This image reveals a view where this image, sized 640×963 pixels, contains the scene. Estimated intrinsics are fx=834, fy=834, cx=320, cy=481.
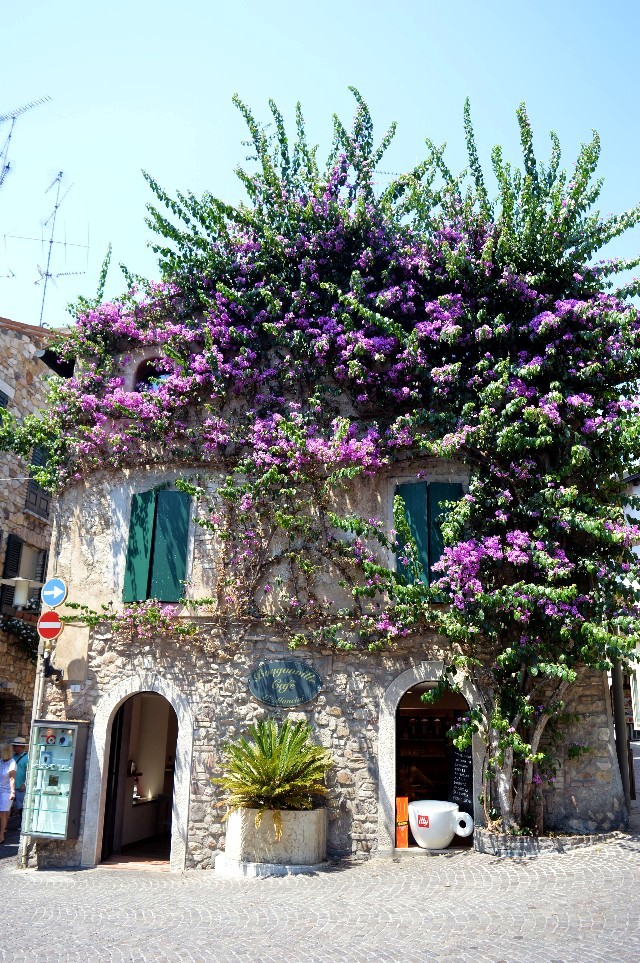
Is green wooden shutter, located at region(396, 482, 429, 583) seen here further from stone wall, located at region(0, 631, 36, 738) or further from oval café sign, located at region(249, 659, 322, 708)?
stone wall, located at region(0, 631, 36, 738)

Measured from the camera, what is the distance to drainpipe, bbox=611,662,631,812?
11.1 meters

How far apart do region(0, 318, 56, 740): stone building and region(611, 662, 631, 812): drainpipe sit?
1143cm

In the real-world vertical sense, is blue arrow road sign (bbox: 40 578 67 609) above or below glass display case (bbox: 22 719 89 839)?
above

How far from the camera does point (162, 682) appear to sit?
11.4 m

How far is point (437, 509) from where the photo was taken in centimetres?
1130

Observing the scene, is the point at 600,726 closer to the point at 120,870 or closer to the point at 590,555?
the point at 590,555

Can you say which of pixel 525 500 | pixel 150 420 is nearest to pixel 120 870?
pixel 150 420

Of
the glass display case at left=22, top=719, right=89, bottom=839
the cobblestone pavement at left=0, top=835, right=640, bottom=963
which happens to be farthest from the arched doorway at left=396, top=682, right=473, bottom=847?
the glass display case at left=22, top=719, right=89, bottom=839

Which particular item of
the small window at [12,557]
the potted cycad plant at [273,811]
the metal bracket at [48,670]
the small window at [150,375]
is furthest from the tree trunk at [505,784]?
the small window at [12,557]

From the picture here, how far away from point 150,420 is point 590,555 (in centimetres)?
643

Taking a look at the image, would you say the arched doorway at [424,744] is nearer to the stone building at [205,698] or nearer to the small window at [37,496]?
the stone building at [205,698]

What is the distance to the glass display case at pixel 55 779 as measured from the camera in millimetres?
10898

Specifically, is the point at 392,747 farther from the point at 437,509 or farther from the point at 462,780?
the point at 437,509

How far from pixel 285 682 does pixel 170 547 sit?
99.3 inches
